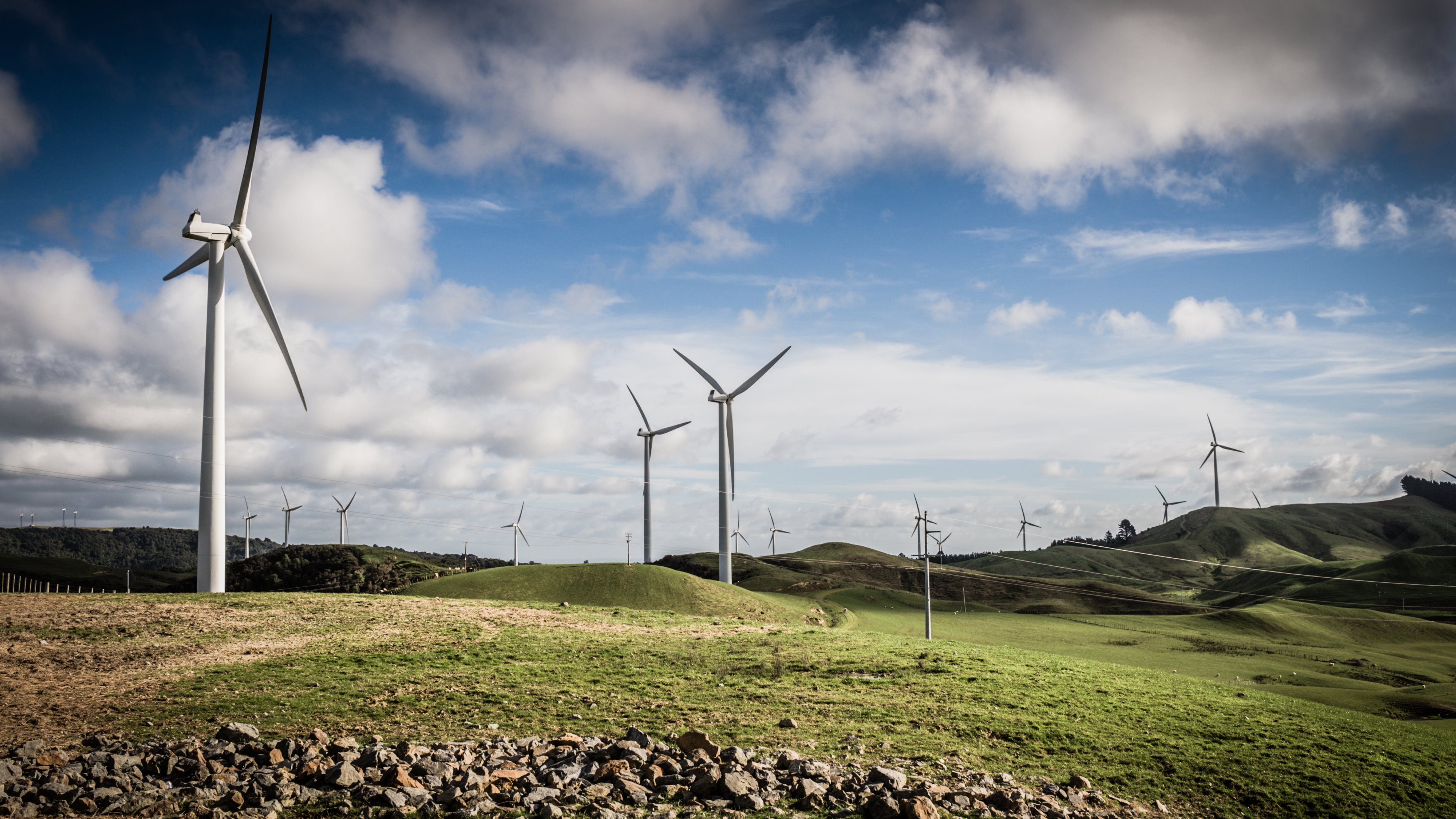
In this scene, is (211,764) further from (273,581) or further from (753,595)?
(273,581)

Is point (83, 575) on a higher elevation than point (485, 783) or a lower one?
lower

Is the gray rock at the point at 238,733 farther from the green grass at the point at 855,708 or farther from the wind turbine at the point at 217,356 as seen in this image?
the wind turbine at the point at 217,356

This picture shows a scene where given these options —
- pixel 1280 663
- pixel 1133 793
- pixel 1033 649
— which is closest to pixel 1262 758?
pixel 1133 793

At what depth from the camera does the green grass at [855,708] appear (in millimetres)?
19750

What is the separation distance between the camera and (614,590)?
66.6 metres

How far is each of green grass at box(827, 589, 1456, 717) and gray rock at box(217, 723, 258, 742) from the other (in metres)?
39.0

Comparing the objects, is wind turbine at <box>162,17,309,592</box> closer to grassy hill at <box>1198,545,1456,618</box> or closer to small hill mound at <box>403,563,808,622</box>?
small hill mound at <box>403,563,808,622</box>

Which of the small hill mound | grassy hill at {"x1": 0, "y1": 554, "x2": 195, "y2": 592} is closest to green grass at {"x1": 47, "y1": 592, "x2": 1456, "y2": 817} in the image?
the small hill mound

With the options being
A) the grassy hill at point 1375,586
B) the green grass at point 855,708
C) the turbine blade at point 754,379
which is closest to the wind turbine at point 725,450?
the turbine blade at point 754,379

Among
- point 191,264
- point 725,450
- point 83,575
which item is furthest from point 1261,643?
point 83,575

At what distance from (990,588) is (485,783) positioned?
117 m

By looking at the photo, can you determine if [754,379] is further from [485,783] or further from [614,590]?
[485,783]

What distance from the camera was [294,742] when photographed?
55.8 feet

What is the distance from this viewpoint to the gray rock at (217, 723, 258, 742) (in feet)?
57.6
